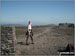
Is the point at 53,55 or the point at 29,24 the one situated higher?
the point at 29,24

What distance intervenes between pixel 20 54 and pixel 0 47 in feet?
5.87

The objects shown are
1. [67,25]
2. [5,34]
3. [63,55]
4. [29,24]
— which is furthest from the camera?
[67,25]

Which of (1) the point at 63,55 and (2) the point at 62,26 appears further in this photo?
(2) the point at 62,26

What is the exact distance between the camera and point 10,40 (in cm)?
602

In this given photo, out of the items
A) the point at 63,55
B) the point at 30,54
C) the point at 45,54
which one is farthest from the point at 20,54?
the point at 63,55

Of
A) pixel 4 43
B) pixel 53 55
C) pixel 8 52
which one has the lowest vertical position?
pixel 53 55

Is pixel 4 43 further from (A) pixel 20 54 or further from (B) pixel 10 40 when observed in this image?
(A) pixel 20 54

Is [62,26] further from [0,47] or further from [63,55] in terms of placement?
[0,47]

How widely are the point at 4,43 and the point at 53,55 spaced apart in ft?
9.03

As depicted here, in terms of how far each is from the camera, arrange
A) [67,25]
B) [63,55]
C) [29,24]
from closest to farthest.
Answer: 1. [63,55]
2. [29,24]
3. [67,25]

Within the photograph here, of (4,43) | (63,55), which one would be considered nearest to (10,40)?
(4,43)

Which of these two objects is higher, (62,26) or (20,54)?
(62,26)

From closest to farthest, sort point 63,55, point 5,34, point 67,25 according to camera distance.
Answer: point 5,34
point 63,55
point 67,25

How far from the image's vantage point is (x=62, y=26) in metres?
30.7
